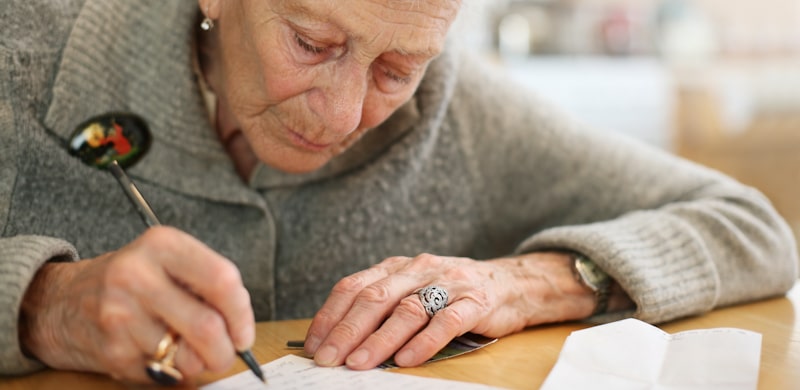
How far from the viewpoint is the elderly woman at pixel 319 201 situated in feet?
2.43

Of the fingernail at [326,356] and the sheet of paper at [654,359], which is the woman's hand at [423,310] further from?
the sheet of paper at [654,359]

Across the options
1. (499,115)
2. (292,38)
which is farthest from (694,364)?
(499,115)

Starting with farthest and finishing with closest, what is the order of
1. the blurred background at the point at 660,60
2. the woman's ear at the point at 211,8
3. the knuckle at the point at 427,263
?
the blurred background at the point at 660,60
the woman's ear at the point at 211,8
the knuckle at the point at 427,263

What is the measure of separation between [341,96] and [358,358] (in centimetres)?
34

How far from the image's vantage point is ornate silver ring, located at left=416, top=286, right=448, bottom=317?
2.92ft

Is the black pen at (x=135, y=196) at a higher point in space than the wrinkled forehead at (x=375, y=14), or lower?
lower

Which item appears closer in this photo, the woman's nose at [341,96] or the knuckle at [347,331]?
the knuckle at [347,331]

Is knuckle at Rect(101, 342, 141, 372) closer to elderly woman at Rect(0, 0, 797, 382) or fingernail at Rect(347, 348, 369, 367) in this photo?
elderly woman at Rect(0, 0, 797, 382)

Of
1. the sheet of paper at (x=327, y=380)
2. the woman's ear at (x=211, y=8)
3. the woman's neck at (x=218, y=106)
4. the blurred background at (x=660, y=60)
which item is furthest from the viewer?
the blurred background at (x=660, y=60)

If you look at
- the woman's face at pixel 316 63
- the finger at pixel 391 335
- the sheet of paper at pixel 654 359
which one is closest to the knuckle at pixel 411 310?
the finger at pixel 391 335

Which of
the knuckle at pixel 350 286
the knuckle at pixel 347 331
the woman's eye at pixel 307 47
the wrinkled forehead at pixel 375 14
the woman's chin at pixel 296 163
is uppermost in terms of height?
the wrinkled forehead at pixel 375 14

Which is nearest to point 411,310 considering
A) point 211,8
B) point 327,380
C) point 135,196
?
point 327,380

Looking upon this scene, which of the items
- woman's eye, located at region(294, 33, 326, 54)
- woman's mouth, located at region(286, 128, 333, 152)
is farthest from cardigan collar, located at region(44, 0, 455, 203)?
woman's eye, located at region(294, 33, 326, 54)

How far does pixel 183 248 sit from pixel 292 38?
0.38 metres
